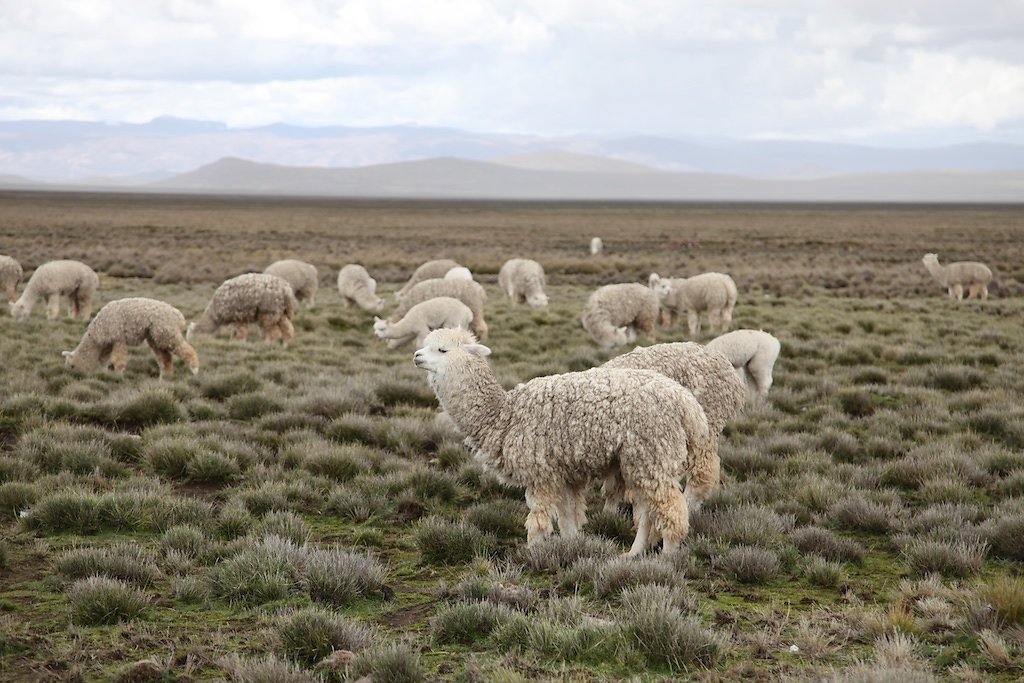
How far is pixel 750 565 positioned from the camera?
5359 millimetres

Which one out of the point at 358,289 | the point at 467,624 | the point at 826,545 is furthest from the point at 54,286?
the point at 826,545

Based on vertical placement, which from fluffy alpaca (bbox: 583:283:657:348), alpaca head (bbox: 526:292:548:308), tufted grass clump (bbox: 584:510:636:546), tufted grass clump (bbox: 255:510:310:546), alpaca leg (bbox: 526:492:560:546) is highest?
fluffy alpaca (bbox: 583:283:657:348)

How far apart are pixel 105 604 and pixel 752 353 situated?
7641 mm

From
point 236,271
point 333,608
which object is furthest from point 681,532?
point 236,271

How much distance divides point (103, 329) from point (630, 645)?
9256 mm

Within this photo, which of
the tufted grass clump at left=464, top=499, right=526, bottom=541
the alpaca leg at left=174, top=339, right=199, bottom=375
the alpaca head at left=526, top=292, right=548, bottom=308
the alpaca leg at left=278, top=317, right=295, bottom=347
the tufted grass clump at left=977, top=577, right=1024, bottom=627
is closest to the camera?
the tufted grass clump at left=977, top=577, right=1024, bottom=627

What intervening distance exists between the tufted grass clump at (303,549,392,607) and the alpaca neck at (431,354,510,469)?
1.26 meters

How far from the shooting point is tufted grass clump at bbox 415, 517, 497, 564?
18.9ft

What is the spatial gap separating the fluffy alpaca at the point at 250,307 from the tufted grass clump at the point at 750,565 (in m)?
10.4

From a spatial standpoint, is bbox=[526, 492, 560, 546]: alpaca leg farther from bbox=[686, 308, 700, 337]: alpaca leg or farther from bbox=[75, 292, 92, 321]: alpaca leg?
bbox=[75, 292, 92, 321]: alpaca leg

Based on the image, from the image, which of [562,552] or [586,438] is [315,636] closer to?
[562,552]

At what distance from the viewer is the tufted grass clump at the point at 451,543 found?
227 inches

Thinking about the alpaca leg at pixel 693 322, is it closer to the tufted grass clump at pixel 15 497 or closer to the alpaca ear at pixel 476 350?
the alpaca ear at pixel 476 350

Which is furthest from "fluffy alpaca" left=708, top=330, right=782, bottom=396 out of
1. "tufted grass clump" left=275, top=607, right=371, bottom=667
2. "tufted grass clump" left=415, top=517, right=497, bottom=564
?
"tufted grass clump" left=275, top=607, right=371, bottom=667
